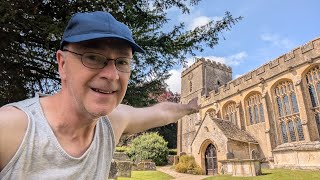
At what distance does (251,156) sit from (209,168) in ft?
11.8

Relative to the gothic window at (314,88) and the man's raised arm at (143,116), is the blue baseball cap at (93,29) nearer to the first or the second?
the man's raised arm at (143,116)

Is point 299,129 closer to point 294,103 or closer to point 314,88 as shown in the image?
point 294,103

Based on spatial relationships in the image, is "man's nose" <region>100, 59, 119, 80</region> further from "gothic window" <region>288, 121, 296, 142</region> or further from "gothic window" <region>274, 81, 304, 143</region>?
"gothic window" <region>288, 121, 296, 142</region>

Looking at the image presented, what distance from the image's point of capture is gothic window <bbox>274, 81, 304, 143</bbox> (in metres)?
20.3

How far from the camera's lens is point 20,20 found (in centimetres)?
313

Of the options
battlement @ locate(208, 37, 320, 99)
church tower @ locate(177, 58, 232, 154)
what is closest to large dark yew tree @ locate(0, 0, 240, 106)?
battlement @ locate(208, 37, 320, 99)

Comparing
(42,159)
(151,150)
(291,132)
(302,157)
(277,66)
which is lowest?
(42,159)

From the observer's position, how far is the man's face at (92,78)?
4.00 ft

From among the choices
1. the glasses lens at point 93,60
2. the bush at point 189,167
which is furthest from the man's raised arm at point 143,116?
the bush at point 189,167

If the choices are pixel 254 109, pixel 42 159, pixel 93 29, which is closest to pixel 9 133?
pixel 42 159

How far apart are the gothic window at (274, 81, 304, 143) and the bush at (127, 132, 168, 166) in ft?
43.1

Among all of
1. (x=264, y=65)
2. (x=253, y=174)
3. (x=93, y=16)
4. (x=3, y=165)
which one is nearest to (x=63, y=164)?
(x=3, y=165)

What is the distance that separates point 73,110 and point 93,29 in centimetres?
42

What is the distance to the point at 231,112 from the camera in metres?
27.3
